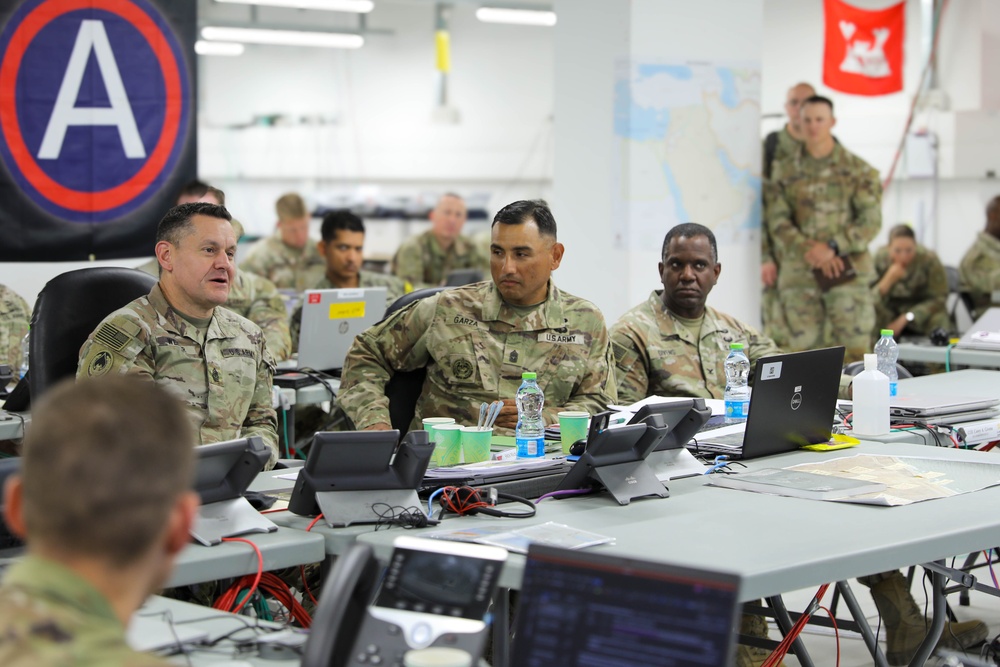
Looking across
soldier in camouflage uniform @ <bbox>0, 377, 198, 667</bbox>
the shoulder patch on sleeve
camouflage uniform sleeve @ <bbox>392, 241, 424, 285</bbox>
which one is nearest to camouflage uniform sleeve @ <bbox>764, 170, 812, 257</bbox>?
camouflage uniform sleeve @ <bbox>392, 241, 424, 285</bbox>

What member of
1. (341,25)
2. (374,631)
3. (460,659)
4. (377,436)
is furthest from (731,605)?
(341,25)

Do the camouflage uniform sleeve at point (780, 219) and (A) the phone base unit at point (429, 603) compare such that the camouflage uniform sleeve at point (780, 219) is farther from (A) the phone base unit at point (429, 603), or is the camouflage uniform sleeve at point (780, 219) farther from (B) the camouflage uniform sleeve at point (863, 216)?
(A) the phone base unit at point (429, 603)

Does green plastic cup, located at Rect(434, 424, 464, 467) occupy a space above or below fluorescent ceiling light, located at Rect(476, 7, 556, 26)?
below

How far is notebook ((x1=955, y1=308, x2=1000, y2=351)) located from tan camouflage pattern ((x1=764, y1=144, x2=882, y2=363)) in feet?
4.56

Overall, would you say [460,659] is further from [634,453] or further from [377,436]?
[634,453]

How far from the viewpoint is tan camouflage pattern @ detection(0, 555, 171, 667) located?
1.14 m

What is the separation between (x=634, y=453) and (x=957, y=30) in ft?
27.5

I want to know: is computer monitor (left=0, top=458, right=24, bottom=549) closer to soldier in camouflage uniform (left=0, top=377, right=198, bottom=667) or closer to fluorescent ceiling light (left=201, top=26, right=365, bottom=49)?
soldier in camouflage uniform (left=0, top=377, right=198, bottom=667)

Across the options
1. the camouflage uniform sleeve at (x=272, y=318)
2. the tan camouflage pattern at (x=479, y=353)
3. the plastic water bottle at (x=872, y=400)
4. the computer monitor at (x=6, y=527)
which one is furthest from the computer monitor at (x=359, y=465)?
the camouflage uniform sleeve at (x=272, y=318)

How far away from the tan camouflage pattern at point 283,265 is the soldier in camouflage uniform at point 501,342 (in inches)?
166

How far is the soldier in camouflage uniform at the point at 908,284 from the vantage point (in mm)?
7855

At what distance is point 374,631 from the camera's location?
162cm

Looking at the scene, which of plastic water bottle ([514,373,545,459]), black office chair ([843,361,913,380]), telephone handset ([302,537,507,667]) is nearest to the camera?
telephone handset ([302,537,507,667])

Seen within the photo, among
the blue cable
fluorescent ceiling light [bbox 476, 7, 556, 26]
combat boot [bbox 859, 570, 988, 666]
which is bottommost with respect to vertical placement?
combat boot [bbox 859, 570, 988, 666]
